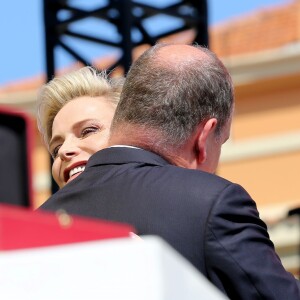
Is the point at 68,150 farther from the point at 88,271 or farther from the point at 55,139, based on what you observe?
the point at 88,271

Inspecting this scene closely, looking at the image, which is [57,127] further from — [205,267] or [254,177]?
[254,177]

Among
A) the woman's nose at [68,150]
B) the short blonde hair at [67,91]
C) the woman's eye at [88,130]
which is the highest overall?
the short blonde hair at [67,91]

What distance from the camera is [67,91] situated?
3139mm

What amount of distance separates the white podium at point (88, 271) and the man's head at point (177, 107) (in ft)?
4.24

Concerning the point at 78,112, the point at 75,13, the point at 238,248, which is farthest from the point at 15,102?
the point at 238,248

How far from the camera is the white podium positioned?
1.06 metres

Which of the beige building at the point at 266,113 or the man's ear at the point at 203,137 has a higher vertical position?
the man's ear at the point at 203,137

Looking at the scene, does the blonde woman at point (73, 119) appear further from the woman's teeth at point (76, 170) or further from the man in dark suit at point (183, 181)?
the man in dark suit at point (183, 181)

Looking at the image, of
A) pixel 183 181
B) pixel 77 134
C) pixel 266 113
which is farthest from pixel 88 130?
pixel 266 113

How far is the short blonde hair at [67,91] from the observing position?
3.12 m

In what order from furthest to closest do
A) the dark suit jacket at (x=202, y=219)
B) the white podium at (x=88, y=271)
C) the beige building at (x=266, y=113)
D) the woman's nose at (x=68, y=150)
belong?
the beige building at (x=266, y=113) < the woman's nose at (x=68, y=150) < the dark suit jacket at (x=202, y=219) < the white podium at (x=88, y=271)

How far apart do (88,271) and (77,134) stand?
208cm

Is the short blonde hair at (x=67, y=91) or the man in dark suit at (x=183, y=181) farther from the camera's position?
the short blonde hair at (x=67, y=91)

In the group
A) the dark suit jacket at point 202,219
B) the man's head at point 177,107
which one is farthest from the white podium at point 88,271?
the man's head at point 177,107
